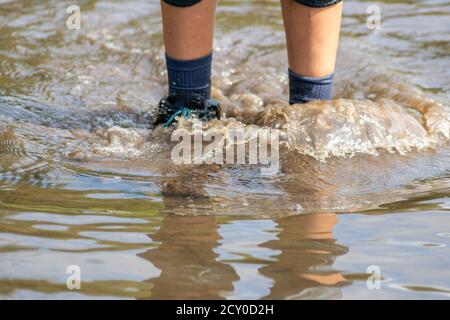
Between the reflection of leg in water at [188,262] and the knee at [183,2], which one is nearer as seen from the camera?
the reflection of leg in water at [188,262]

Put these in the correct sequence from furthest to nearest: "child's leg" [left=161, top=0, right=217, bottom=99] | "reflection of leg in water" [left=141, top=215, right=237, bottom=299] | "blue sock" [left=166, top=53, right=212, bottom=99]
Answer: "blue sock" [left=166, top=53, right=212, bottom=99] → "child's leg" [left=161, top=0, right=217, bottom=99] → "reflection of leg in water" [left=141, top=215, right=237, bottom=299]

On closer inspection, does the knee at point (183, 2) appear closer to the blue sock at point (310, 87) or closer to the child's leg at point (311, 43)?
the child's leg at point (311, 43)

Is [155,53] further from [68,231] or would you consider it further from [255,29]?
[68,231]

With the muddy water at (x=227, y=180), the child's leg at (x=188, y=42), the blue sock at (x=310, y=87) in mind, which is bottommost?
the muddy water at (x=227, y=180)

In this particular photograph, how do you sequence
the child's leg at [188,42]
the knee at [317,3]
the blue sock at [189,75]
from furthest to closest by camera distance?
the blue sock at [189,75], the child's leg at [188,42], the knee at [317,3]

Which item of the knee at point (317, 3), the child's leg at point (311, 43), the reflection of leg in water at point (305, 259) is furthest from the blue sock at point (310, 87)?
the reflection of leg in water at point (305, 259)

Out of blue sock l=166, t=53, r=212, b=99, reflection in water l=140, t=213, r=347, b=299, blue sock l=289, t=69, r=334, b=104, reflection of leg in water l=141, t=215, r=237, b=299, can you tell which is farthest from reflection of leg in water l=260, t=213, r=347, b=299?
blue sock l=166, t=53, r=212, b=99

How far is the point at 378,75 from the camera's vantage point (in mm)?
4043

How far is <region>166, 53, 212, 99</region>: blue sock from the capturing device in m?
3.19

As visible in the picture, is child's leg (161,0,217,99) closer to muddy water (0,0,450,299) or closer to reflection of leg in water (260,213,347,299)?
muddy water (0,0,450,299)

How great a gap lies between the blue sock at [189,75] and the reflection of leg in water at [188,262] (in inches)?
38.2

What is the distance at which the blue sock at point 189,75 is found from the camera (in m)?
3.19

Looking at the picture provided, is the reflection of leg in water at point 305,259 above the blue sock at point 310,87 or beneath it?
beneath
